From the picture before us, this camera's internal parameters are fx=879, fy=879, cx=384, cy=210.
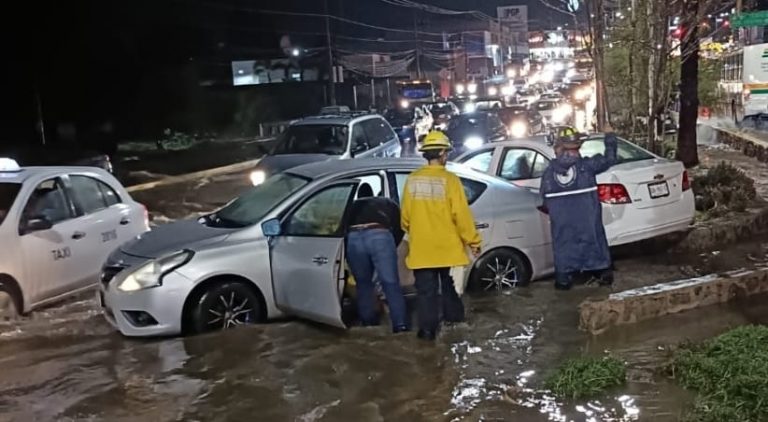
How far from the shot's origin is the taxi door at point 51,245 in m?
Result: 8.47

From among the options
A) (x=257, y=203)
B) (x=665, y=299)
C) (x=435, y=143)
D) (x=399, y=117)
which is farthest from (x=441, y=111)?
(x=435, y=143)

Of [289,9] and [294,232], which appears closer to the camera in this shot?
[294,232]

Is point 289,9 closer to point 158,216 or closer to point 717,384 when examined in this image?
point 158,216

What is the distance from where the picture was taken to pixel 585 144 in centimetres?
1076

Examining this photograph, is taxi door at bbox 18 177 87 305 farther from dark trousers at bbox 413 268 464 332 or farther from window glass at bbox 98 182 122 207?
dark trousers at bbox 413 268 464 332

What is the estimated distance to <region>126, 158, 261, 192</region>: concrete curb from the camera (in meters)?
23.9

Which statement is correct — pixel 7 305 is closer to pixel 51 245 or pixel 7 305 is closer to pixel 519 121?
pixel 51 245

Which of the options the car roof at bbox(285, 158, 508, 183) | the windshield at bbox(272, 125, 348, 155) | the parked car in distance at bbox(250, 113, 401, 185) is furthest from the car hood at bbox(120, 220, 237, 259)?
the windshield at bbox(272, 125, 348, 155)

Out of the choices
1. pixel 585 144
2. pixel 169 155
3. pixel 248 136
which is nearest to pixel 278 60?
pixel 248 136

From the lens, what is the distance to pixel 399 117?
3453 centimetres

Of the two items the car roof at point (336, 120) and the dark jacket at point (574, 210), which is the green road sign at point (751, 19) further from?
the dark jacket at point (574, 210)

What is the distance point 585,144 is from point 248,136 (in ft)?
97.7

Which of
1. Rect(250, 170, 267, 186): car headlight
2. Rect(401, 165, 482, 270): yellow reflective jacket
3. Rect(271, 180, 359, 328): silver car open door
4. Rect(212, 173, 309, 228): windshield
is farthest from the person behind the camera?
Rect(250, 170, 267, 186): car headlight

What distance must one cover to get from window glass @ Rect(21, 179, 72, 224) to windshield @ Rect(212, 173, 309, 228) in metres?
1.76
